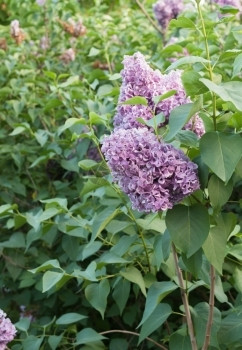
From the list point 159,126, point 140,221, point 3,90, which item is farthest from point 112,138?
point 3,90

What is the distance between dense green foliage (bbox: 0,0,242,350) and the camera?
156cm

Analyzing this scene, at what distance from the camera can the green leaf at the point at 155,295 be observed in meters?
1.78

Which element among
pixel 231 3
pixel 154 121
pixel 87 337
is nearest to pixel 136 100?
pixel 154 121

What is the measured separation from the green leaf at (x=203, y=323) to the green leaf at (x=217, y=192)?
0.49 meters

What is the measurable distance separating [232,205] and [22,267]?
92cm

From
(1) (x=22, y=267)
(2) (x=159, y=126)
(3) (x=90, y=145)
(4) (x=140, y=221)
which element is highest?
(2) (x=159, y=126)

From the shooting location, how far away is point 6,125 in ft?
11.7

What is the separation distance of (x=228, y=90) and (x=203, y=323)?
0.78 metres

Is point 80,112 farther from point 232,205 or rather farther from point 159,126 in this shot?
point 159,126

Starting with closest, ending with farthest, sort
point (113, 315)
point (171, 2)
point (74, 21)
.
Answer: point (113, 315) → point (171, 2) → point (74, 21)

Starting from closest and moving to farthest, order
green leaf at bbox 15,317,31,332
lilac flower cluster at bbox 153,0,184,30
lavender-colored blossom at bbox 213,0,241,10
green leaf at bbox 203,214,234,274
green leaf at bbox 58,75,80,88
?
green leaf at bbox 203,214,234,274, green leaf at bbox 15,317,31,332, green leaf at bbox 58,75,80,88, lavender-colored blossom at bbox 213,0,241,10, lilac flower cluster at bbox 153,0,184,30

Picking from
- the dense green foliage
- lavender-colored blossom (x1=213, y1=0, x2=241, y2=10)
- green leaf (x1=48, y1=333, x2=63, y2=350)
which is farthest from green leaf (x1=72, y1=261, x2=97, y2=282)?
lavender-colored blossom (x1=213, y1=0, x2=241, y2=10)

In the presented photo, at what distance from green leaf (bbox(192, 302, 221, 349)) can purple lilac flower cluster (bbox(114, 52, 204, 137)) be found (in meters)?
0.56

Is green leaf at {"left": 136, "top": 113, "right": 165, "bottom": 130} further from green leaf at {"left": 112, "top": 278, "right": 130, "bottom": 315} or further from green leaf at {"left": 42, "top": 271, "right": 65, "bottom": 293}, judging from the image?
green leaf at {"left": 112, "top": 278, "right": 130, "bottom": 315}
